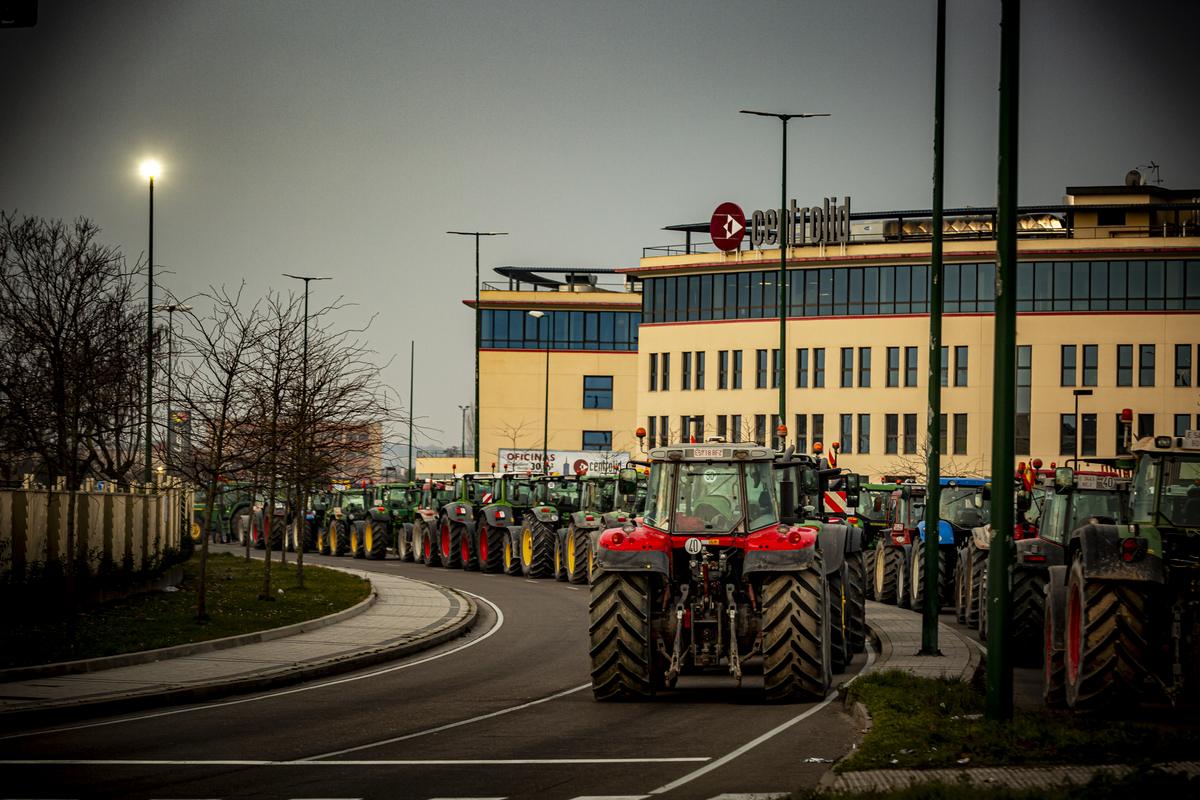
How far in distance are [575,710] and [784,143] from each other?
65.5 feet

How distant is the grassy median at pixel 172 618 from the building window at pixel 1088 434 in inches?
1934

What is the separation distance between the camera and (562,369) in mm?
91312

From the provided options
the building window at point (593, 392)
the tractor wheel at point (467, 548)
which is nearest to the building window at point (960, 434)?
the building window at point (593, 392)

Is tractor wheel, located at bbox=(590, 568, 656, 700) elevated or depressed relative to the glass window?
depressed

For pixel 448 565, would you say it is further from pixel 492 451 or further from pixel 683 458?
pixel 492 451

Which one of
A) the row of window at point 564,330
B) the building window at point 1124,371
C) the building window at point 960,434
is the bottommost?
the building window at point 960,434

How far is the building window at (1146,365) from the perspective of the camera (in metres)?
70.0

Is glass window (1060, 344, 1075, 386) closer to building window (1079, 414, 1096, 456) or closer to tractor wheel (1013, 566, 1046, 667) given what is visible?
building window (1079, 414, 1096, 456)

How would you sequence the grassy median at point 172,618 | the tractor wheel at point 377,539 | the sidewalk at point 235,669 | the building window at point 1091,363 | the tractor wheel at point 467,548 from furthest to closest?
the building window at point 1091,363 → the tractor wheel at point 377,539 → the tractor wheel at point 467,548 → the grassy median at point 172,618 → the sidewalk at point 235,669

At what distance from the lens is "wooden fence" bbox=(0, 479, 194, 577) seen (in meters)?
21.1

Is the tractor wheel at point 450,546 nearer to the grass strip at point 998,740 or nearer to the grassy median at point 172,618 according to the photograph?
the grassy median at point 172,618

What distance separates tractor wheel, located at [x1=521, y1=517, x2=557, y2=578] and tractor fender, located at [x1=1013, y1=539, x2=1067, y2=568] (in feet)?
62.1

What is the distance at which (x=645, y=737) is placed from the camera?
1194cm

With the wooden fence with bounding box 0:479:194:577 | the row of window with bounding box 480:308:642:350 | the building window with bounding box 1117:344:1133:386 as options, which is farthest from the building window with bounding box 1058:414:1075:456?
the wooden fence with bounding box 0:479:194:577
